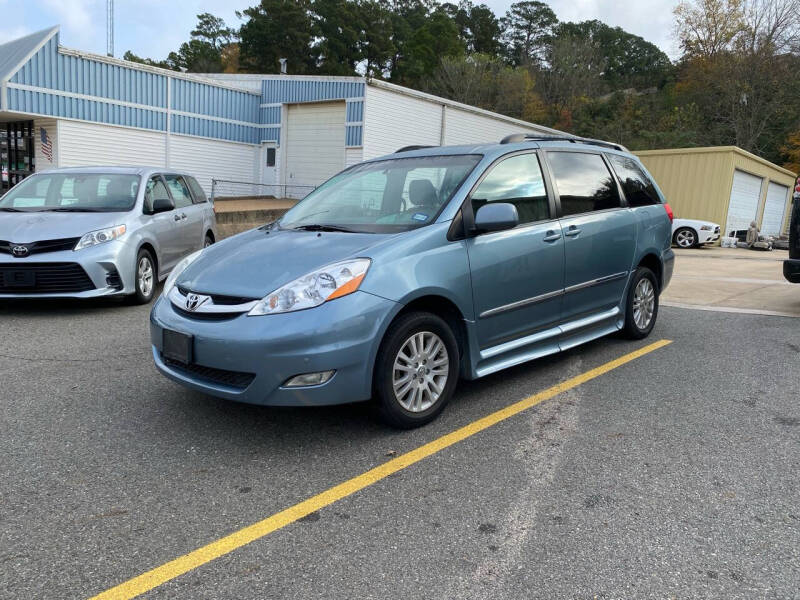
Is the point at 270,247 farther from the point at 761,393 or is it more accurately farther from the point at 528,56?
the point at 528,56

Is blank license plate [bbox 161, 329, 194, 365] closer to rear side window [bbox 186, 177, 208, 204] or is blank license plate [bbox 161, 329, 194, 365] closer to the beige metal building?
rear side window [bbox 186, 177, 208, 204]

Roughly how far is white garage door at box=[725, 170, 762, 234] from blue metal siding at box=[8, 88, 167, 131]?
21.3 metres

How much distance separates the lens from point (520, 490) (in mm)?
3000

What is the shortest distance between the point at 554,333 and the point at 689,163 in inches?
856

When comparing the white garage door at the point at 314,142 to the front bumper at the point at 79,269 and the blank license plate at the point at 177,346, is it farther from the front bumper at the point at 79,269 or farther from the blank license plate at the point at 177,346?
the blank license plate at the point at 177,346

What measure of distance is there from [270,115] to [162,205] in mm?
18853

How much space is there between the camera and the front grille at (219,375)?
3291mm

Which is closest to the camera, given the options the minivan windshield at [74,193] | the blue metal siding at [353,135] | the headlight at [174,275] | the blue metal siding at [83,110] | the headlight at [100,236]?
the headlight at [174,275]

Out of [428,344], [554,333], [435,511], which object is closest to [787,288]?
[554,333]

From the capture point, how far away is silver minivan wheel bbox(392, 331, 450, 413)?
3.53m

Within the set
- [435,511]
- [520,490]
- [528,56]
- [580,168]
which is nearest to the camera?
[435,511]

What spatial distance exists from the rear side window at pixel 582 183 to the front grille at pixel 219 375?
2.72 meters

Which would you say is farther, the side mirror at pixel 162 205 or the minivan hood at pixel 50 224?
the side mirror at pixel 162 205

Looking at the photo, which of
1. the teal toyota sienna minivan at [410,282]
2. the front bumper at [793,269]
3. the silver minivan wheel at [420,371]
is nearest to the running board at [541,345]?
the teal toyota sienna minivan at [410,282]
